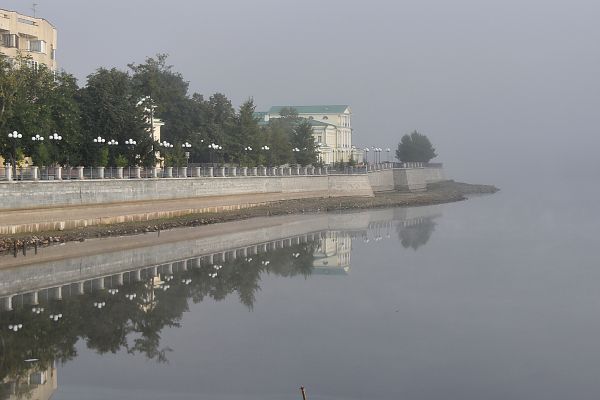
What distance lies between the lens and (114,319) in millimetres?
27094

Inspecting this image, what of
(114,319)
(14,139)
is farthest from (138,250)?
(114,319)

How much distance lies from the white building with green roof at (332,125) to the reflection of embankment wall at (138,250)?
57431 mm

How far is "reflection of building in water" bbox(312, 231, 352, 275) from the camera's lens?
39.2m

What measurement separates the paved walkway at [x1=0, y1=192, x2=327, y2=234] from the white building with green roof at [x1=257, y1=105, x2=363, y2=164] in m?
54.4

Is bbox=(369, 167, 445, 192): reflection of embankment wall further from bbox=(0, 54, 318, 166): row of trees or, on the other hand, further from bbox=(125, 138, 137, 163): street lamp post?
bbox=(125, 138, 137, 163): street lamp post

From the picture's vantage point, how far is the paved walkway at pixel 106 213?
41.2m

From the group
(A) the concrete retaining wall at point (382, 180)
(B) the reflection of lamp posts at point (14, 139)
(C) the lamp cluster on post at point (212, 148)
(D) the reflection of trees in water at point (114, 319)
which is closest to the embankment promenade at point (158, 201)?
(B) the reflection of lamp posts at point (14, 139)

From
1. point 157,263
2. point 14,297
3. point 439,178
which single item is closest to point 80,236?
point 157,263

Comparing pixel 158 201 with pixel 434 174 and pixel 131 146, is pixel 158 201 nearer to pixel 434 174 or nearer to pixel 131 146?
pixel 131 146

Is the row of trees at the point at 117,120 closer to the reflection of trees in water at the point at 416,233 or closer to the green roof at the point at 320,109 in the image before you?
the reflection of trees in water at the point at 416,233

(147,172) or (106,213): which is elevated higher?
(147,172)

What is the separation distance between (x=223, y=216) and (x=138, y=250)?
1545cm

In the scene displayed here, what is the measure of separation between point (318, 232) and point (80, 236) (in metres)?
17.5

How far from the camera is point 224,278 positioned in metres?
35.8
